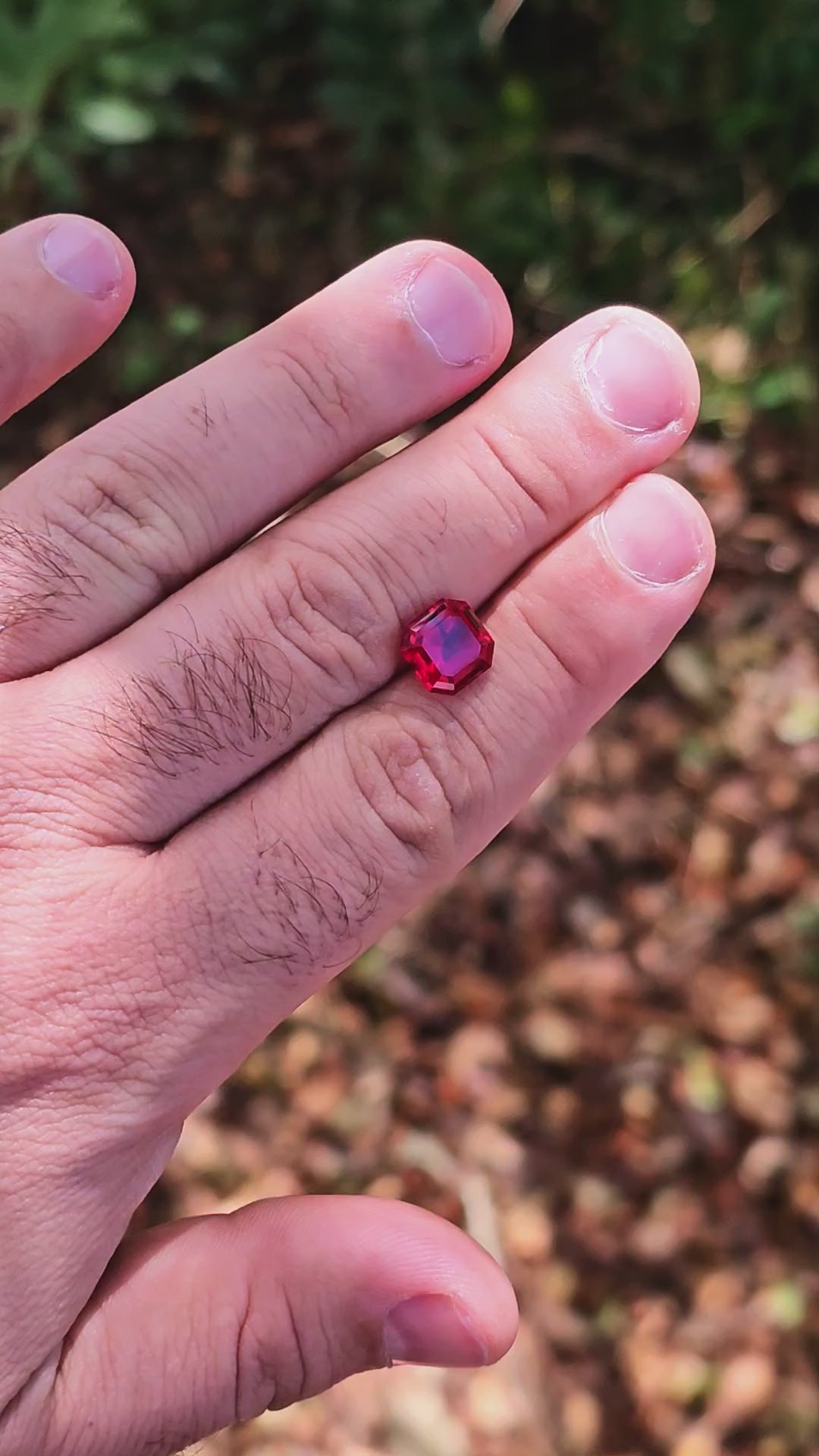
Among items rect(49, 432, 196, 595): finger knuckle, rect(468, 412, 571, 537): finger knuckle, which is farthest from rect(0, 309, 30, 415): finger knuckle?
rect(468, 412, 571, 537): finger knuckle

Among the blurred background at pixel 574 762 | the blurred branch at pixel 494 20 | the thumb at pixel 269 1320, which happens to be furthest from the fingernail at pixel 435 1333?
the blurred branch at pixel 494 20

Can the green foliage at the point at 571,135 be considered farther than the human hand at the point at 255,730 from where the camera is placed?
Yes

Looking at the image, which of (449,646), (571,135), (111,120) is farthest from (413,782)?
(571,135)

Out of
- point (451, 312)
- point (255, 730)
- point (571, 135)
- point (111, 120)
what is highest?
point (111, 120)

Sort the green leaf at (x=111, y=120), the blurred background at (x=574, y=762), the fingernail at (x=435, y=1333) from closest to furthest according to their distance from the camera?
the fingernail at (x=435, y=1333) → the blurred background at (x=574, y=762) → the green leaf at (x=111, y=120)

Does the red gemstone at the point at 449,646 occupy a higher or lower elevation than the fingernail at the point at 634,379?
lower

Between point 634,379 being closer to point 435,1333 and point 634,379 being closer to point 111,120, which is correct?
point 435,1333

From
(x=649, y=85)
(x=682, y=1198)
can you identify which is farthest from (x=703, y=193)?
(x=682, y=1198)

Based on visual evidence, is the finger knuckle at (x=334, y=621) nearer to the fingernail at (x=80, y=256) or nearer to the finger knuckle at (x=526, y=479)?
the finger knuckle at (x=526, y=479)
